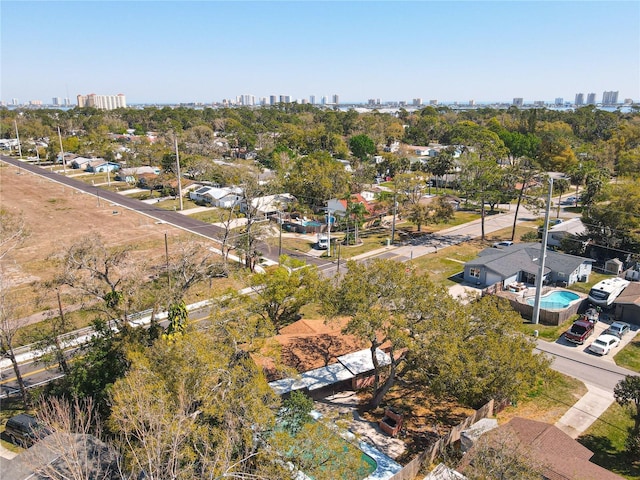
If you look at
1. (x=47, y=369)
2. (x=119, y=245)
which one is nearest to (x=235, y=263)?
(x=119, y=245)

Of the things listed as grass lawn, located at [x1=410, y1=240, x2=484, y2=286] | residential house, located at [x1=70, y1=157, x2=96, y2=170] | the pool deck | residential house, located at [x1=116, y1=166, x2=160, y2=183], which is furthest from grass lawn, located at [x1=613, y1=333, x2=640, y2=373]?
residential house, located at [x1=70, y1=157, x2=96, y2=170]

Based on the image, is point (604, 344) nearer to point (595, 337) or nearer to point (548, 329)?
point (595, 337)

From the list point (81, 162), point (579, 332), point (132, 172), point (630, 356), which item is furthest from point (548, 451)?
point (81, 162)

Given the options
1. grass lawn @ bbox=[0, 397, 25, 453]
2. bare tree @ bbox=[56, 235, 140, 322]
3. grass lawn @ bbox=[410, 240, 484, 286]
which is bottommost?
grass lawn @ bbox=[0, 397, 25, 453]

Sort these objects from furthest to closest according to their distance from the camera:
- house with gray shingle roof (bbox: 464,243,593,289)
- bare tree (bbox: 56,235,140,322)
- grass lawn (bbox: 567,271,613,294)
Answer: house with gray shingle roof (bbox: 464,243,593,289), grass lawn (bbox: 567,271,613,294), bare tree (bbox: 56,235,140,322)

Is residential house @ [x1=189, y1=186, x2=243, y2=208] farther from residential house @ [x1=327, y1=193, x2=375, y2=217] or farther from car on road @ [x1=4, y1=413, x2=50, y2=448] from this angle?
car on road @ [x1=4, y1=413, x2=50, y2=448]
